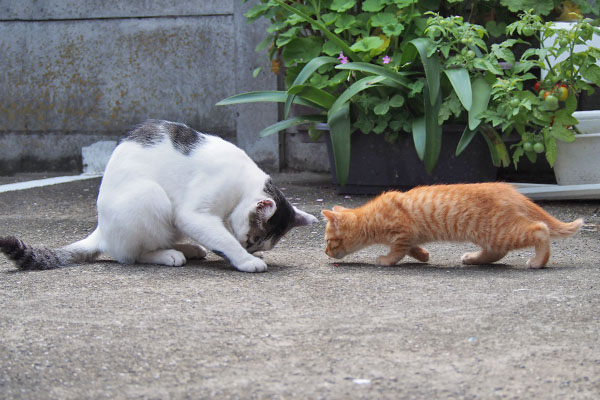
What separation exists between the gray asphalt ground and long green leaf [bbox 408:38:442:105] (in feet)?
5.60

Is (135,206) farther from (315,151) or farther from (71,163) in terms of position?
(71,163)

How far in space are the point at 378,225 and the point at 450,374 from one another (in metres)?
1.56

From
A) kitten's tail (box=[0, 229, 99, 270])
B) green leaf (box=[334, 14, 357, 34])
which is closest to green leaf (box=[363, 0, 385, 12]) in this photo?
green leaf (box=[334, 14, 357, 34])

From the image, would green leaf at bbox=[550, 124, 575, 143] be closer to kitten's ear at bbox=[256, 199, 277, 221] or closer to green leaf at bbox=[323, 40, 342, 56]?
green leaf at bbox=[323, 40, 342, 56]

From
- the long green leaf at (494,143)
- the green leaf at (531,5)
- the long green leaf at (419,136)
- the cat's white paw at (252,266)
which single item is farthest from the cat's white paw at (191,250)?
the green leaf at (531,5)

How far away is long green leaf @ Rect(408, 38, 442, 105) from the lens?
4.84 m

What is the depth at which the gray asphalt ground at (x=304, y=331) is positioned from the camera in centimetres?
182

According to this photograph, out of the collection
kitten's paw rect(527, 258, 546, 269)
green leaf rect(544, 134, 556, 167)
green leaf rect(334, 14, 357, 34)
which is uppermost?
green leaf rect(334, 14, 357, 34)

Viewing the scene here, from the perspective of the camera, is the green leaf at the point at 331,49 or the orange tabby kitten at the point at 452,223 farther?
the green leaf at the point at 331,49

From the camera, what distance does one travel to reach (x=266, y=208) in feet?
10.7

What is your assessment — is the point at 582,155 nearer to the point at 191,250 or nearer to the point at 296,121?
the point at 296,121

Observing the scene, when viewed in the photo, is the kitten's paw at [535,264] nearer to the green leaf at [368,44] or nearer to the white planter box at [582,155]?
the white planter box at [582,155]

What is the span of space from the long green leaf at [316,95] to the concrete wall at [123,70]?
67.3 inches

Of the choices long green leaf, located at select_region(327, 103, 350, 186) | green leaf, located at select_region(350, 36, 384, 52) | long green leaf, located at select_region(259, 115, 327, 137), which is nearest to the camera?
long green leaf, located at select_region(327, 103, 350, 186)
